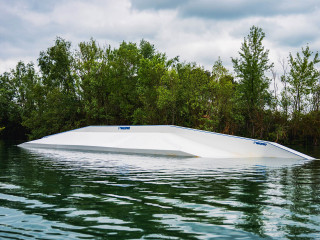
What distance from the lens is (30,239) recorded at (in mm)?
3035

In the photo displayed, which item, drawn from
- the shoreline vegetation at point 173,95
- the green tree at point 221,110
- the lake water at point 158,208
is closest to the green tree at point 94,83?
the shoreline vegetation at point 173,95

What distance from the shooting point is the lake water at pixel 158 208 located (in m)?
3.30

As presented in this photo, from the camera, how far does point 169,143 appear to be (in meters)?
15.8

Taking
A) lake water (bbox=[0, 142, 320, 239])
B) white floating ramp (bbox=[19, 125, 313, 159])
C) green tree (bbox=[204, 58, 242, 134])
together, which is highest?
green tree (bbox=[204, 58, 242, 134])

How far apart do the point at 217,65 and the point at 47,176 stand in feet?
98.2

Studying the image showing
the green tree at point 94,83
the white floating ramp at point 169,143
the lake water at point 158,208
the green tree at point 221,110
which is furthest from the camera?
the green tree at point 94,83

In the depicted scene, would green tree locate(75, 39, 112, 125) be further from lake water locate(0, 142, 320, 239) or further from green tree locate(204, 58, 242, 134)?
lake water locate(0, 142, 320, 239)

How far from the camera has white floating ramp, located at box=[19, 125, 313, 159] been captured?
1400 cm

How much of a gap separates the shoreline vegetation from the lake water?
21.3 metres

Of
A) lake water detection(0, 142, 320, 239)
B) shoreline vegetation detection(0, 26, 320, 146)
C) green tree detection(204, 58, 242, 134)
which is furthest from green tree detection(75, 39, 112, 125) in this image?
lake water detection(0, 142, 320, 239)

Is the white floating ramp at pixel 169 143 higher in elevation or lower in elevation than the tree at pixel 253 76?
lower

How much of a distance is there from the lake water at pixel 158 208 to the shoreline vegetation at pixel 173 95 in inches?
839

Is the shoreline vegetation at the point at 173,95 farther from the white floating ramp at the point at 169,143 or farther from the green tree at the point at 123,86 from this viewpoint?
the white floating ramp at the point at 169,143

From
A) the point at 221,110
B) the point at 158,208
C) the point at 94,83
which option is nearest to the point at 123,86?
the point at 94,83
